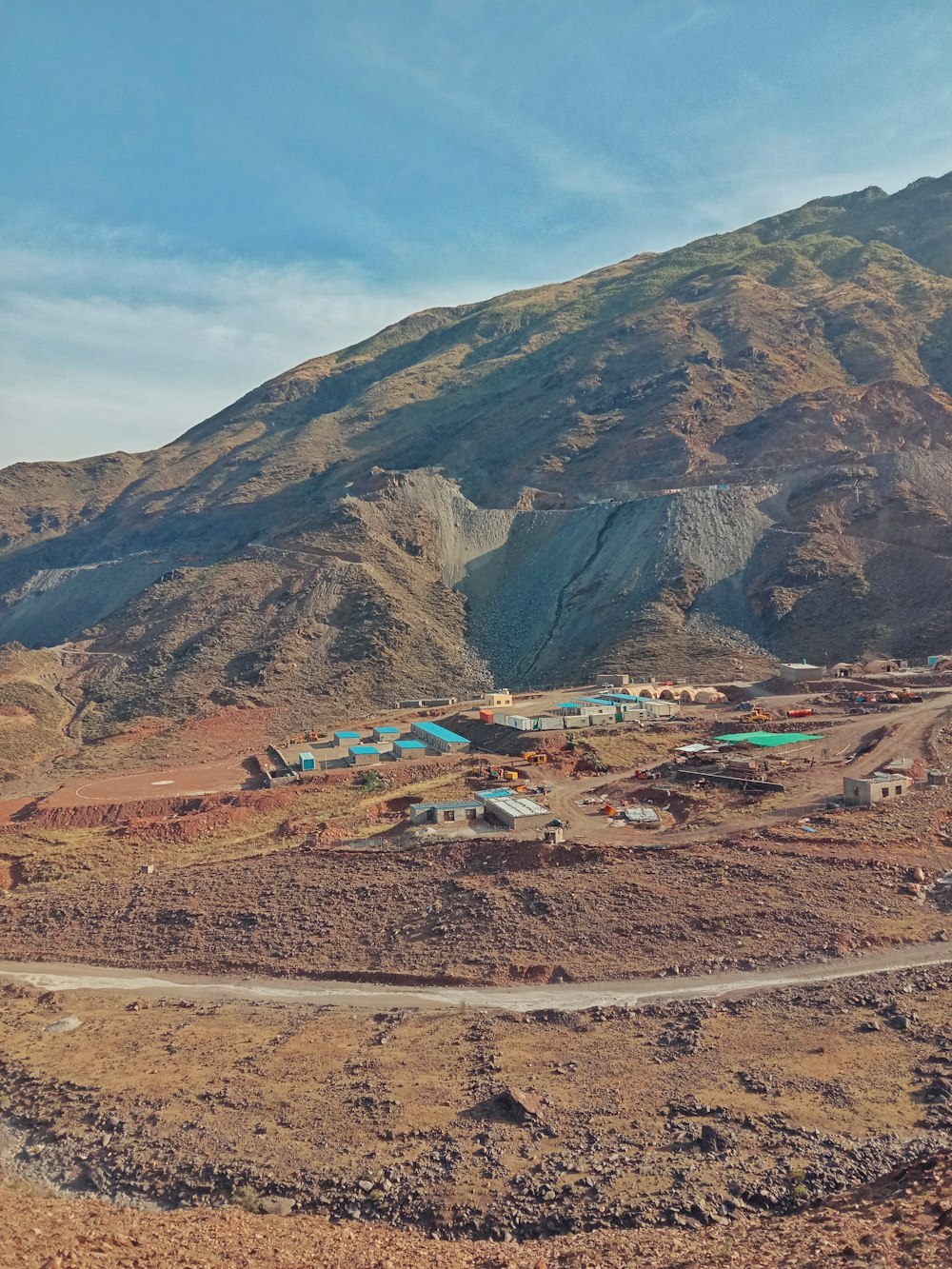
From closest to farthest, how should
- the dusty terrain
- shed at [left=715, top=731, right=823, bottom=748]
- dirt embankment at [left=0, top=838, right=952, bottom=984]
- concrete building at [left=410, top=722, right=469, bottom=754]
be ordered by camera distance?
1. the dusty terrain
2. dirt embankment at [left=0, top=838, right=952, bottom=984]
3. shed at [left=715, top=731, right=823, bottom=748]
4. concrete building at [left=410, top=722, right=469, bottom=754]

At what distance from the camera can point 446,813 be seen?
113 feet

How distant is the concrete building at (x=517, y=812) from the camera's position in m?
33.3

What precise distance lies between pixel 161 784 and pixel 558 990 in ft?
90.9

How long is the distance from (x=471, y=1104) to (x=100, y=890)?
18893 mm

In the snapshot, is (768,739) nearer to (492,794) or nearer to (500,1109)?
(492,794)

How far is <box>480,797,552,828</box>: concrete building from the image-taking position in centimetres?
3334

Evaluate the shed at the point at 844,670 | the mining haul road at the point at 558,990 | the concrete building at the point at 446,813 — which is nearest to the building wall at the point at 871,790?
the mining haul road at the point at 558,990

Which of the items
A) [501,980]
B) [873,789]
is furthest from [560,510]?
[501,980]

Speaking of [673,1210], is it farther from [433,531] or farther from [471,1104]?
[433,531]

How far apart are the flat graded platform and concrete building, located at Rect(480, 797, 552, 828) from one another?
14.4 meters

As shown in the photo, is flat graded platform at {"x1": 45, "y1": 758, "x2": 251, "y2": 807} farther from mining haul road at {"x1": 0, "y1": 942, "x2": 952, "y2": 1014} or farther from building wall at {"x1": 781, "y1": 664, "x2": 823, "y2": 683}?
building wall at {"x1": 781, "y1": 664, "x2": 823, "y2": 683}

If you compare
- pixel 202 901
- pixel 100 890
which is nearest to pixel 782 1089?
pixel 202 901

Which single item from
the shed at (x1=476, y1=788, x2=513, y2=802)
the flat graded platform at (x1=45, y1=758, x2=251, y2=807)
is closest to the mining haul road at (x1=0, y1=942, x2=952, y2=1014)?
the shed at (x1=476, y1=788, x2=513, y2=802)

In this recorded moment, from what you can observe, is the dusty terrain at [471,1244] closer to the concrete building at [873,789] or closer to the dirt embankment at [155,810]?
the concrete building at [873,789]
